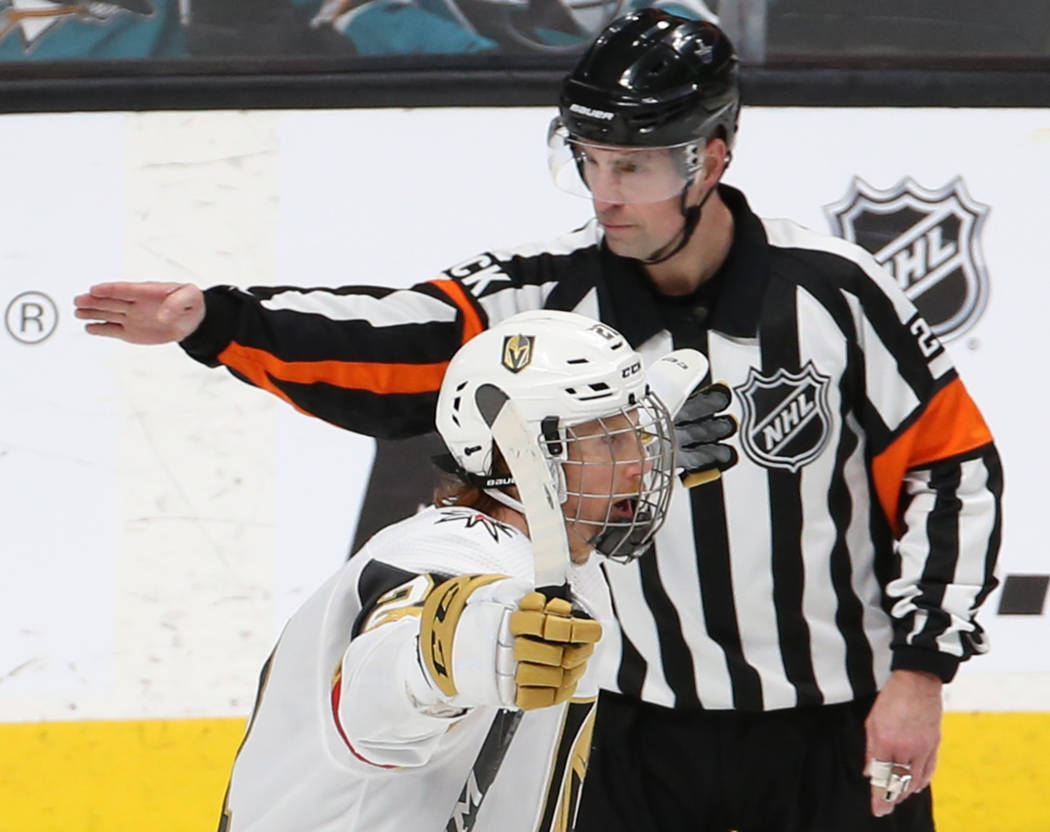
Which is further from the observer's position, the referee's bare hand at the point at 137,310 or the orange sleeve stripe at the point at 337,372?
the orange sleeve stripe at the point at 337,372

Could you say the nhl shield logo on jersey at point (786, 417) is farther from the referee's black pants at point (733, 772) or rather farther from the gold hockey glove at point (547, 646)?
the gold hockey glove at point (547, 646)

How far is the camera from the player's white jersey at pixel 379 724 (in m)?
1.33

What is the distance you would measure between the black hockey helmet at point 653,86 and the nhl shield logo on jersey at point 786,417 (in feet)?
1.04

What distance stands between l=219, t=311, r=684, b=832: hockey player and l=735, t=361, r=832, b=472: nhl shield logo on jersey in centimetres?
41

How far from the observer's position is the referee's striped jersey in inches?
81.4

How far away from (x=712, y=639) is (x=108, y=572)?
52.0 inches

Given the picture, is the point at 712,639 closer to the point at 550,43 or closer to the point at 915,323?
the point at 915,323

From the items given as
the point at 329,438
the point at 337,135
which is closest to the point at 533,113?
the point at 337,135

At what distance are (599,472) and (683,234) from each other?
23.1 inches

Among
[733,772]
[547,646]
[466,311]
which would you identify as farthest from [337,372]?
[547,646]

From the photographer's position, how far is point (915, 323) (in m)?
2.09

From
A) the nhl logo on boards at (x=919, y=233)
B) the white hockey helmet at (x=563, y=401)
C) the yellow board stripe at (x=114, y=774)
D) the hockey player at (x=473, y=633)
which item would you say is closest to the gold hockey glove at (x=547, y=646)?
the hockey player at (x=473, y=633)

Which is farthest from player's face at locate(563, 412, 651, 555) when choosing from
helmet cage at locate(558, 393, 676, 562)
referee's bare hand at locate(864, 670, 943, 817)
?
referee's bare hand at locate(864, 670, 943, 817)

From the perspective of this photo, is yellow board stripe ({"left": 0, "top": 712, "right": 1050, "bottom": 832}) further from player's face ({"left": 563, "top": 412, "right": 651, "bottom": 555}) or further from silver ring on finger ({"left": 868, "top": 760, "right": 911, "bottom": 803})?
player's face ({"left": 563, "top": 412, "right": 651, "bottom": 555})
